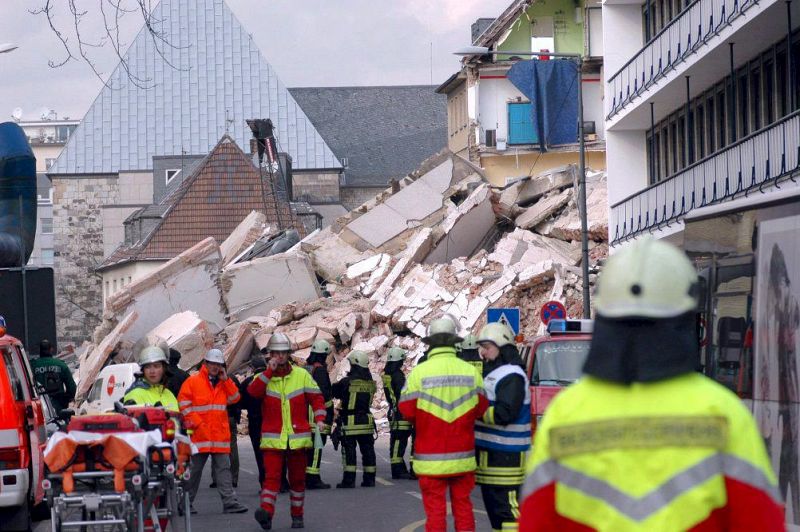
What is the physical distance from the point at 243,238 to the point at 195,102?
35886 mm

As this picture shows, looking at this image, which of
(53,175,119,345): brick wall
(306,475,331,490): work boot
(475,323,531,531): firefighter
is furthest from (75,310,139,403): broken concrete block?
(53,175,119,345): brick wall

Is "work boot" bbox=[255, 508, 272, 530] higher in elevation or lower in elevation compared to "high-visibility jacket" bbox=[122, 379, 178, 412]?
lower

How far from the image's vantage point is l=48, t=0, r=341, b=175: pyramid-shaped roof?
270 feet

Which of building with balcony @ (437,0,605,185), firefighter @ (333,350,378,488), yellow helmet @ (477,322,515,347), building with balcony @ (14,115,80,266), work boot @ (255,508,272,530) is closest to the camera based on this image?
yellow helmet @ (477,322,515,347)

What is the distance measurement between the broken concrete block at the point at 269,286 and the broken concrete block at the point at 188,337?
3.58m

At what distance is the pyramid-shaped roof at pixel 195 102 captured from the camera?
3236 inches

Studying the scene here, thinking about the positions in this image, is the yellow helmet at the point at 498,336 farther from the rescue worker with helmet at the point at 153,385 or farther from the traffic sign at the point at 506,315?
the traffic sign at the point at 506,315

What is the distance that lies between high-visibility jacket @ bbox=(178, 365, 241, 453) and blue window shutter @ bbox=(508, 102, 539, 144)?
49706mm

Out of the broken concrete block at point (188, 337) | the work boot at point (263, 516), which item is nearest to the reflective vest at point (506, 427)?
the work boot at point (263, 516)

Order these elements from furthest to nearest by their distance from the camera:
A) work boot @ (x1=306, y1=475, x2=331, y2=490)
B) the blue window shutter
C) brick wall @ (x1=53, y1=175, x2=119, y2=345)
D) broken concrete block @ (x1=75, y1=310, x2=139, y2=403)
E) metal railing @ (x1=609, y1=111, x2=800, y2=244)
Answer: brick wall @ (x1=53, y1=175, x2=119, y2=345) < the blue window shutter < broken concrete block @ (x1=75, y1=310, x2=139, y2=403) < metal railing @ (x1=609, y1=111, x2=800, y2=244) < work boot @ (x1=306, y1=475, x2=331, y2=490)

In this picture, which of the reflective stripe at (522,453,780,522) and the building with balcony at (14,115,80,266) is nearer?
the reflective stripe at (522,453,780,522)

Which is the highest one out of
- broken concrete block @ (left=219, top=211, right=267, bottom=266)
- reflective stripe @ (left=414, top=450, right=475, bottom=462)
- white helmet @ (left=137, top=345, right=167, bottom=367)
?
broken concrete block @ (left=219, top=211, right=267, bottom=266)

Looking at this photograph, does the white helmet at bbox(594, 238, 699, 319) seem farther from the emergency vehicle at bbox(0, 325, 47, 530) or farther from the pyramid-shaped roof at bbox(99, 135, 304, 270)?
the pyramid-shaped roof at bbox(99, 135, 304, 270)

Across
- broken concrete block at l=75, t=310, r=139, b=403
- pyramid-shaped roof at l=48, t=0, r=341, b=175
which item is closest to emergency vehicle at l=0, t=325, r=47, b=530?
broken concrete block at l=75, t=310, r=139, b=403
